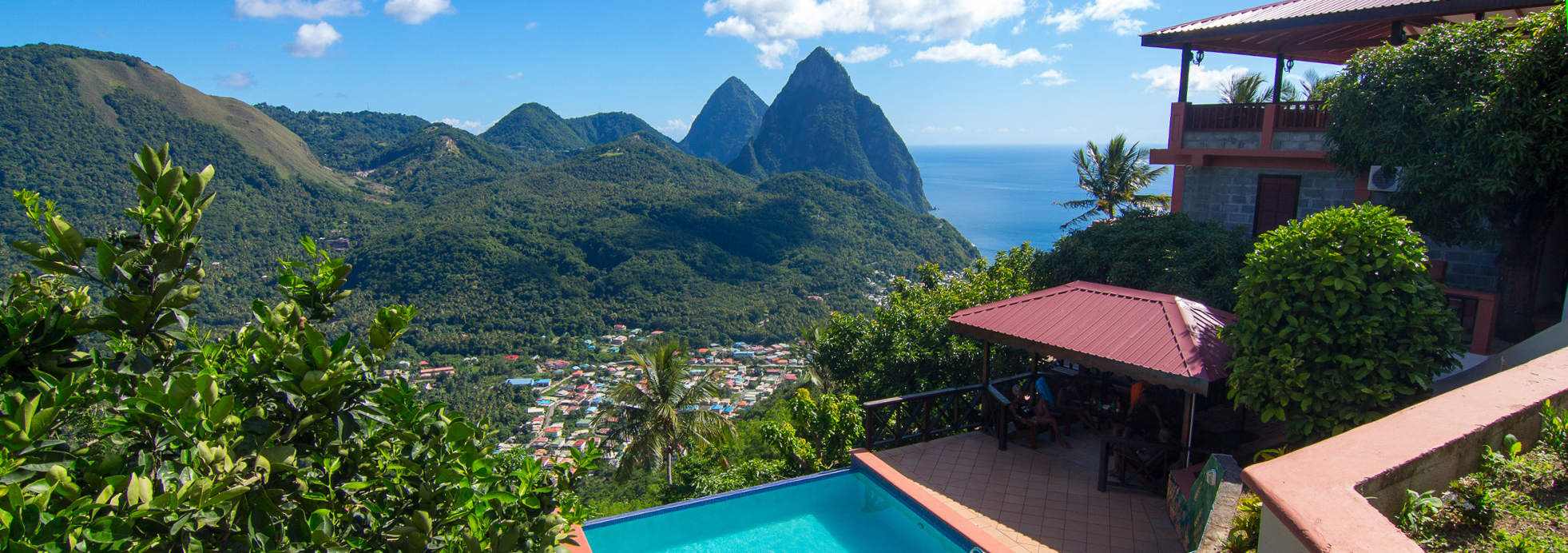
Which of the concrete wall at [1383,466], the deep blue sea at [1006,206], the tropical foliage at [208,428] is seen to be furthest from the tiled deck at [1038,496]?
the deep blue sea at [1006,206]

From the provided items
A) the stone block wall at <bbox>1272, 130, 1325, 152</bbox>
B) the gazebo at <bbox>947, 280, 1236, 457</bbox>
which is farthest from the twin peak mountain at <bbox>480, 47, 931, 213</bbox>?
the gazebo at <bbox>947, 280, 1236, 457</bbox>

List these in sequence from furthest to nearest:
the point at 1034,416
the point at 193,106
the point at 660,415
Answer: the point at 193,106
the point at 660,415
the point at 1034,416

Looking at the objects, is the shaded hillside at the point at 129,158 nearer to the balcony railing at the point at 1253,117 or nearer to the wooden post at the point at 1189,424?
the balcony railing at the point at 1253,117

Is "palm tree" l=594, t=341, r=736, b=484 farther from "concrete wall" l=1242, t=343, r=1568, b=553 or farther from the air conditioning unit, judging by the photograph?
"concrete wall" l=1242, t=343, r=1568, b=553

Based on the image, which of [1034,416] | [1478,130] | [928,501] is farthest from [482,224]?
[1478,130]

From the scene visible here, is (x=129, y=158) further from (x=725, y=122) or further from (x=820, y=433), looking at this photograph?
(x=725, y=122)
